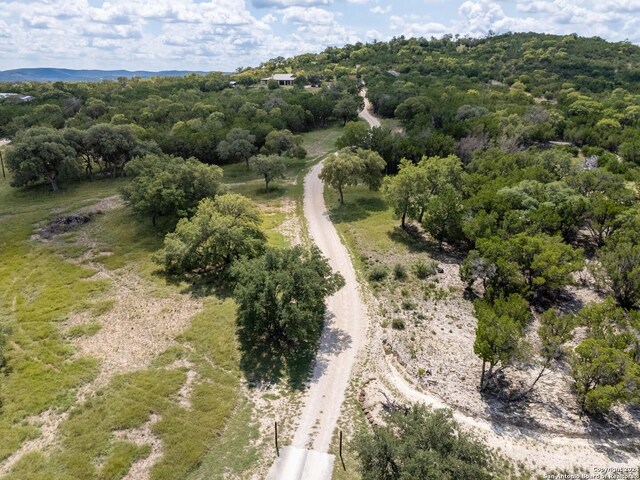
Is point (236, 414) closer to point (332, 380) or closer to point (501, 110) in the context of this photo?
point (332, 380)

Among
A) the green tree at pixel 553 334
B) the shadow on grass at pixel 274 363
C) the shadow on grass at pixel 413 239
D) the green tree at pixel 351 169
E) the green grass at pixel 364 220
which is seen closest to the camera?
the green tree at pixel 553 334

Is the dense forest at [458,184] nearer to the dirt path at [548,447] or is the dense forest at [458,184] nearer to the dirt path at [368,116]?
the dirt path at [548,447]

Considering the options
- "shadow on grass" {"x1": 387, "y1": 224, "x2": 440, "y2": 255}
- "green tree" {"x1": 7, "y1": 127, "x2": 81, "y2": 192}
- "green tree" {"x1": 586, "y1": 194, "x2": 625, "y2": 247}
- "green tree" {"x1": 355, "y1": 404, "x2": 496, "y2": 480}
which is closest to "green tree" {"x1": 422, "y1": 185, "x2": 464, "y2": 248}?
"shadow on grass" {"x1": 387, "y1": 224, "x2": 440, "y2": 255}

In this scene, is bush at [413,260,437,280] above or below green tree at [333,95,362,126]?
below

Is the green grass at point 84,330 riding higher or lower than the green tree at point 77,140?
lower

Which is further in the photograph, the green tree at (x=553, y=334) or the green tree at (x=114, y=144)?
the green tree at (x=114, y=144)

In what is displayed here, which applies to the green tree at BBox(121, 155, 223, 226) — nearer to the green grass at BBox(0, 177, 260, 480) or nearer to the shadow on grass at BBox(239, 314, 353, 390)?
the green grass at BBox(0, 177, 260, 480)

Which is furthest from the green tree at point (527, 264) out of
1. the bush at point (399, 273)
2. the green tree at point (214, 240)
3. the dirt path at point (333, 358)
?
the green tree at point (214, 240)

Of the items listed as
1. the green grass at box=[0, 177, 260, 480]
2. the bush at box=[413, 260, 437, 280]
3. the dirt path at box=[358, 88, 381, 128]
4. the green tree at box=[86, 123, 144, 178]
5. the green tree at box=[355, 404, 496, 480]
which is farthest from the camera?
the dirt path at box=[358, 88, 381, 128]
